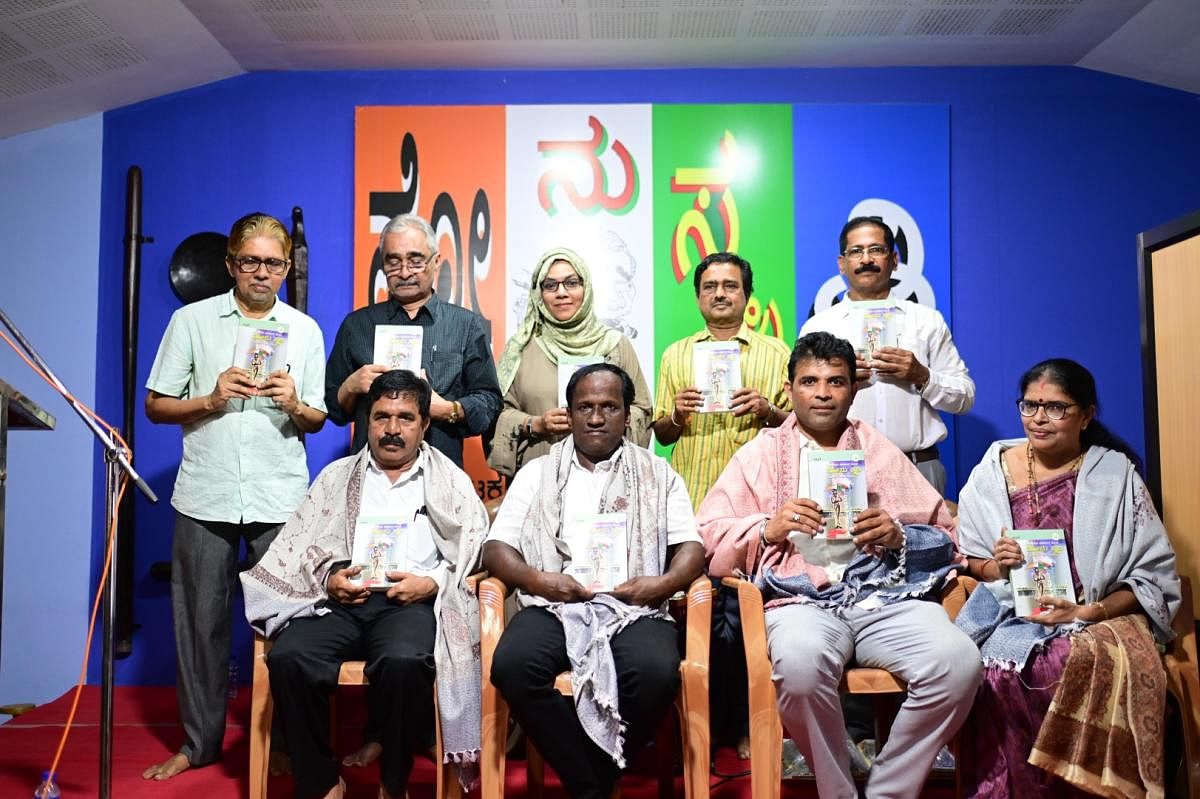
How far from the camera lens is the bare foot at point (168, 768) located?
3.84 m

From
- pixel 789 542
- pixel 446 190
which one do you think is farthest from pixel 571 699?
pixel 446 190

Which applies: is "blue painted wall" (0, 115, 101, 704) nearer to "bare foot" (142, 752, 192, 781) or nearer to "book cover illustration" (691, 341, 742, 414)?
"bare foot" (142, 752, 192, 781)

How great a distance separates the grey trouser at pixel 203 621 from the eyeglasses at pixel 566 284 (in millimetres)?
1488

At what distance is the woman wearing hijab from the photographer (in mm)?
4215

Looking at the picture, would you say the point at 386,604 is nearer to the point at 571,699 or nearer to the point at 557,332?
the point at 571,699

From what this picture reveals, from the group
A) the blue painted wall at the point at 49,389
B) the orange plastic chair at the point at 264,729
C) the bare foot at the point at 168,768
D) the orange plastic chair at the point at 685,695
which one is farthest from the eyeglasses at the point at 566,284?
the blue painted wall at the point at 49,389

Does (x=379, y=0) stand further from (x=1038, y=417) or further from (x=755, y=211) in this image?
(x=1038, y=417)

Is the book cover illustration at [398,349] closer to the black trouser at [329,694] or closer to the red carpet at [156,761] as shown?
the black trouser at [329,694]

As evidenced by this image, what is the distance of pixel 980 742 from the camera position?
3.24 meters

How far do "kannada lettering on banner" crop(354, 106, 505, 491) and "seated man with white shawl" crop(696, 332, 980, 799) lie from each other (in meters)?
2.27

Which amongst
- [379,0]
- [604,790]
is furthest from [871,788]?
[379,0]

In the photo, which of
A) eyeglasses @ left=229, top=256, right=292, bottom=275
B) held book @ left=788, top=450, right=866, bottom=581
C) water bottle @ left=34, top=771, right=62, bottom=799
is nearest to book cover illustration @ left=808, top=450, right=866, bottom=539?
held book @ left=788, top=450, right=866, bottom=581

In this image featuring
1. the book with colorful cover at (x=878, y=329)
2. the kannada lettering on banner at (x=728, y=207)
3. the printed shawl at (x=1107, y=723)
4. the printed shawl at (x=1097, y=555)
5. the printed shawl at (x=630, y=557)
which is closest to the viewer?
the printed shawl at (x=1107, y=723)

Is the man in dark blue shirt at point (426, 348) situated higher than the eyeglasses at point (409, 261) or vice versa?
the eyeglasses at point (409, 261)
